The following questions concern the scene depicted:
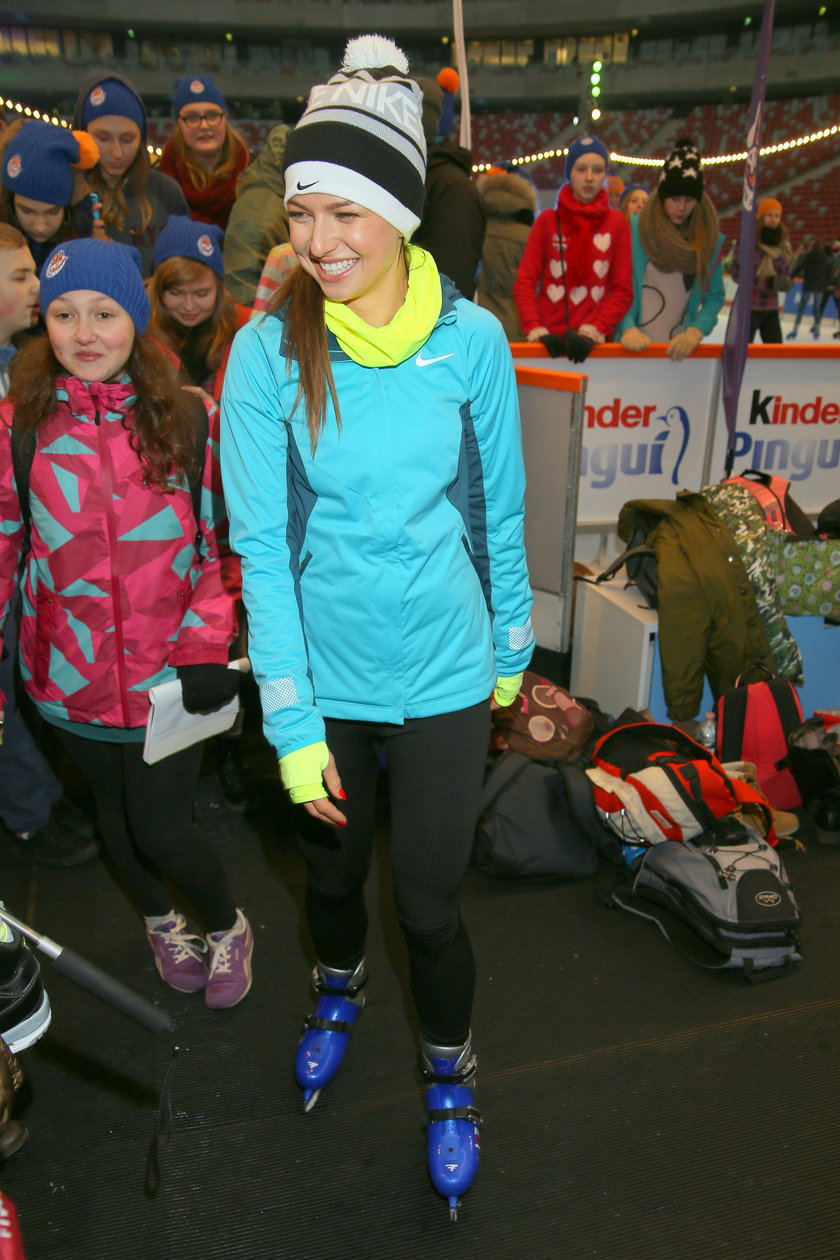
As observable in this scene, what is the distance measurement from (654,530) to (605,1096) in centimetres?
208

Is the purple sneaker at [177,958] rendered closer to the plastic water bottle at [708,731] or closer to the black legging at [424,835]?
the black legging at [424,835]

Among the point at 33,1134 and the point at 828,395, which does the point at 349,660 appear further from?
the point at 828,395

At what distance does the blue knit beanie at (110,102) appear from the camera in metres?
3.35

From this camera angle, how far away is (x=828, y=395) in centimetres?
453

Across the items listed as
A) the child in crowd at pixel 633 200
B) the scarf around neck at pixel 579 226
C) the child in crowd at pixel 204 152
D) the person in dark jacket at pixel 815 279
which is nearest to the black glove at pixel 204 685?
the child in crowd at pixel 204 152

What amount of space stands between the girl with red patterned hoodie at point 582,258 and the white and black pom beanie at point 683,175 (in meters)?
0.25

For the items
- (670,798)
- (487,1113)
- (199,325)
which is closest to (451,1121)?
(487,1113)

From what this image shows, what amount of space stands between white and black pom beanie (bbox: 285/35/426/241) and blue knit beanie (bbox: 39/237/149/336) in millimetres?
623

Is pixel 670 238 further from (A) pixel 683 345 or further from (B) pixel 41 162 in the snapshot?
(B) pixel 41 162

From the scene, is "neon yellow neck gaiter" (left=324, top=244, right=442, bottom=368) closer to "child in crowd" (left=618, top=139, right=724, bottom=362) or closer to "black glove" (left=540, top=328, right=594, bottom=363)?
"black glove" (left=540, top=328, right=594, bottom=363)

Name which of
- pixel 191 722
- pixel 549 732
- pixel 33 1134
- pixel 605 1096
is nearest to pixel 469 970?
pixel 605 1096

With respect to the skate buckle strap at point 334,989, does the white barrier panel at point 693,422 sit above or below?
above

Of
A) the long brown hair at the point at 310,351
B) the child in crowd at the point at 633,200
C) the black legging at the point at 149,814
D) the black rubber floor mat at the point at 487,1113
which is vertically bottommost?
the black rubber floor mat at the point at 487,1113

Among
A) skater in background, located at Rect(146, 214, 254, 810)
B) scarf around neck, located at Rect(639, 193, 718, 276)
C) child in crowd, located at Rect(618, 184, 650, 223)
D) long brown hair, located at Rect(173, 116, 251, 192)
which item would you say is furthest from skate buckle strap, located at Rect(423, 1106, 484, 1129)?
child in crowd, located at Rect(618, 184, 650, 223)
